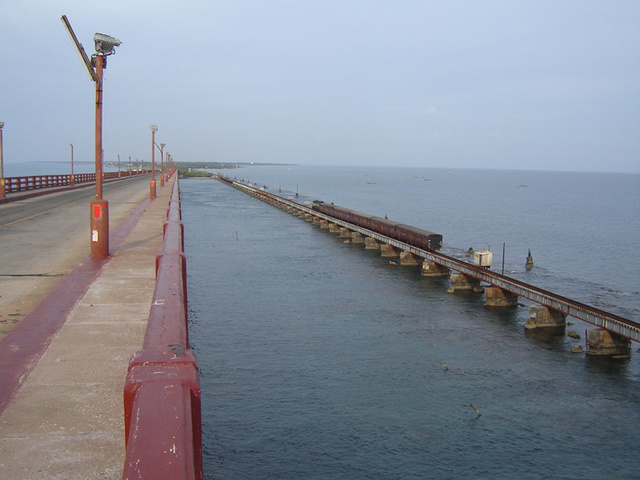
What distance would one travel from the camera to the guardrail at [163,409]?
11.7ft

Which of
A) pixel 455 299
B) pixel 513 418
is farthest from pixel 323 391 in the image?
pixel 455 299

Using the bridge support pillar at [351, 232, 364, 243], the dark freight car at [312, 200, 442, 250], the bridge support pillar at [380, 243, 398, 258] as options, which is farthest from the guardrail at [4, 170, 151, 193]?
the bridge support pillar at [380, 243, 398, 258]

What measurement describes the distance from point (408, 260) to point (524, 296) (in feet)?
46.8

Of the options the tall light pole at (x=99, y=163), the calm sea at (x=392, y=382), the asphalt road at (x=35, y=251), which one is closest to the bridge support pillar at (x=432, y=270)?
the calm sea at (x=392, y=382)

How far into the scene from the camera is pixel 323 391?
18.6 metres

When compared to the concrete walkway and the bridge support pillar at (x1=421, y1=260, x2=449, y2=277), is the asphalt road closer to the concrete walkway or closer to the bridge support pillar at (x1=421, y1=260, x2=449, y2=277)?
the concrete walkway

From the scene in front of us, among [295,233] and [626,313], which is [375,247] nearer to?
[295,233]

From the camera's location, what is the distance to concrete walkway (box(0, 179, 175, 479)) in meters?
5.34

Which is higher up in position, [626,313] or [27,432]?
[27,432]

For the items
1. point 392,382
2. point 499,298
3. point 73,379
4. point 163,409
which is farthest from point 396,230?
point 163,409

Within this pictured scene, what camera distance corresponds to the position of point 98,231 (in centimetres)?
1708

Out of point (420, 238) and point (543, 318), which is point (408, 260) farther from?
point (543, 318)

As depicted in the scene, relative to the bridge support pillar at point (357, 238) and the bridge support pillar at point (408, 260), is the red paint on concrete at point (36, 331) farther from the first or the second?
the bridge support pillar at point (357, 238)

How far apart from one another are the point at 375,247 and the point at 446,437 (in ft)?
111
